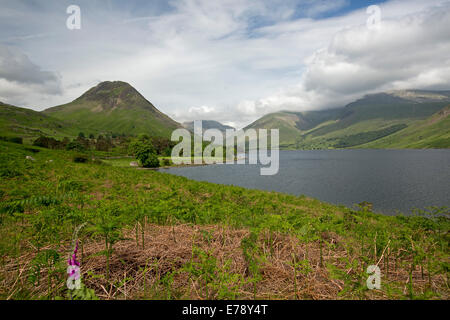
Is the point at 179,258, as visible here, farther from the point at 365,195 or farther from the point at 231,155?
the point at 231,155

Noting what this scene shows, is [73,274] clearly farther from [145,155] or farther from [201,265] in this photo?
[145,155]

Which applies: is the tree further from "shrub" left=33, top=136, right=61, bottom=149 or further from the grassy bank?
the grassy bank

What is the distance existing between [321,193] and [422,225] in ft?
122

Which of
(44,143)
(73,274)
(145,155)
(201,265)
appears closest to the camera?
(73,274)

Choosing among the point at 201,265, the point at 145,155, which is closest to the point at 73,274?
the point at 201,265

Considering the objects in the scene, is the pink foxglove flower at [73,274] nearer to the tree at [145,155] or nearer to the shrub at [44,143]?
the tree at [145,155]

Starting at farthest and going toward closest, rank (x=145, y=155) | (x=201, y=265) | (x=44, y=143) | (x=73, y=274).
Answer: (x=145, y=155) → (x=44, y=143) → (x=201, y=265) → (x=73, y=274)

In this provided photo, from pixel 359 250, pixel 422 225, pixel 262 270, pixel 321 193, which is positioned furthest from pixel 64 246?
pixel 321 193

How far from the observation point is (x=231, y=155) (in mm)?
169625

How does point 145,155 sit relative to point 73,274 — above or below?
above

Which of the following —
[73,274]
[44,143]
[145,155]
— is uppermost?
[44,143]

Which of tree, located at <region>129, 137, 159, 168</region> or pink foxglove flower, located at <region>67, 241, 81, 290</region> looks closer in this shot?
pink foxglove flower, located at <region>67, 241, 81, 290</region>

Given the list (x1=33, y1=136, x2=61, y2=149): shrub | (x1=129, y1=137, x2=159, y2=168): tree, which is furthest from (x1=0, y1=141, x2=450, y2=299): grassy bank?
(x1=33, y1=136, x2=61, y2=149): shrub
